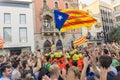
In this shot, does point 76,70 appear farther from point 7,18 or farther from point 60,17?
point 7,18

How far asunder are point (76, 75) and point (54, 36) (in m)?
33.6

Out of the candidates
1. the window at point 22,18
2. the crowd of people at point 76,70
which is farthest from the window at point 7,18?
the crowd of people at point 76,70

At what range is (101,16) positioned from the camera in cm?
5106

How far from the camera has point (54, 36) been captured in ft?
125

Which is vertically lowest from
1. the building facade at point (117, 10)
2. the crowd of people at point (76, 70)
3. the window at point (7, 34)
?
the crowd of people at point (76, 70)

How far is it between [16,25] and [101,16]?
23.1m

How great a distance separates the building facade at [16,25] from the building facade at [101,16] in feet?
52.4

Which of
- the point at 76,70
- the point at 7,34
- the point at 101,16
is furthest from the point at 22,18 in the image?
the point at 76,70

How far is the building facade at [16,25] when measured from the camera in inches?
1297

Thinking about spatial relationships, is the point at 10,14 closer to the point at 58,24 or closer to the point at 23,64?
the point at 58,24

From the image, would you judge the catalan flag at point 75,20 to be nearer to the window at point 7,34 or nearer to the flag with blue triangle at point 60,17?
the flag with blue triangle at point 60,17

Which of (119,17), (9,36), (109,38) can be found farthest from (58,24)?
(119,17)

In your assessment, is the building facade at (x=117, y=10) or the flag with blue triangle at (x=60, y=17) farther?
the building facade at (x=117, y=10)

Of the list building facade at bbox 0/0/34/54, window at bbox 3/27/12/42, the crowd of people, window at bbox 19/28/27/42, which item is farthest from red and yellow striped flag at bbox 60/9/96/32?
window at bbox 19/28/27/42
